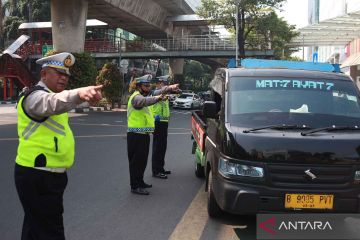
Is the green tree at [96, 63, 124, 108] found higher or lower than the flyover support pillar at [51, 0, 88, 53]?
lower

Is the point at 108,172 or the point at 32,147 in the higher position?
the point at 32,147

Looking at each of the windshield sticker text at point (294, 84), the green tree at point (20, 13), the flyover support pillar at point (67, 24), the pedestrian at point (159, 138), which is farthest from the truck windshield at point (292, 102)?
the green tree at point (20, 13)

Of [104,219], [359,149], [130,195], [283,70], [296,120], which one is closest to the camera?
[359,149]

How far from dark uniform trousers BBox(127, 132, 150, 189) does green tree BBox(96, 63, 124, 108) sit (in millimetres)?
22554

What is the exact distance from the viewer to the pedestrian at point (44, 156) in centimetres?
346

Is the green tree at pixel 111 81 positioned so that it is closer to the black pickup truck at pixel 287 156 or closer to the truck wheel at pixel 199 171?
the truck wheel at pixel 199 171

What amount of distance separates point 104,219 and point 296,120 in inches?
96.6

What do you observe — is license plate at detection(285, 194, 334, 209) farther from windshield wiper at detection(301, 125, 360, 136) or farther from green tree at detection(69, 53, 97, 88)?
green tree at detection(69, 53, 97, 88)

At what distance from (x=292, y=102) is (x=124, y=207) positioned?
2.50 metres

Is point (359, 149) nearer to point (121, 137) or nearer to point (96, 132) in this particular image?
point (121, 137)

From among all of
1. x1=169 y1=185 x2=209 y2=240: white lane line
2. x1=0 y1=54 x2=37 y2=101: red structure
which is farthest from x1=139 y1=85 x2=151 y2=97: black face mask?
x1=0 y1=54 x2=37 y2=101: red structure

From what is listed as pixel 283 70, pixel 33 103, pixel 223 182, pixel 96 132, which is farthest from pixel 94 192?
pixel 96 132

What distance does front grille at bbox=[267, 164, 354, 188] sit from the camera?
14.7ft

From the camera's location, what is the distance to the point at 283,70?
5801mm
